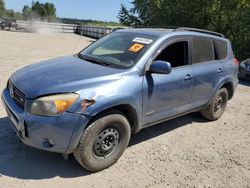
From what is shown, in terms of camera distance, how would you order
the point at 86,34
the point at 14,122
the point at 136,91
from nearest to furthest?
the point at 14,122 < the point at 136,91 < the point at 86,34

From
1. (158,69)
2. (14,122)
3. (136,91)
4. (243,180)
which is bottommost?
(243,180)

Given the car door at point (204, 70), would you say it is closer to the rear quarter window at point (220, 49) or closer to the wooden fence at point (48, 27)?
the rear quarter window at point (220, 49)

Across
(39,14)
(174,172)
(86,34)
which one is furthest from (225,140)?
(39,14)

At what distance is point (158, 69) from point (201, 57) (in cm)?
147

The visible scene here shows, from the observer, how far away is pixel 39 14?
63688mm

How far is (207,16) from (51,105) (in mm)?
17568

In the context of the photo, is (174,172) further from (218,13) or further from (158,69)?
(218,13)

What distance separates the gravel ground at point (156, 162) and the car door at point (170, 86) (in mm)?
518

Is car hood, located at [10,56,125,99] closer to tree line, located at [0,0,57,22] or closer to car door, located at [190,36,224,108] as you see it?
car door, located at [190,36,224,108]

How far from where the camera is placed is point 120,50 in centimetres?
416

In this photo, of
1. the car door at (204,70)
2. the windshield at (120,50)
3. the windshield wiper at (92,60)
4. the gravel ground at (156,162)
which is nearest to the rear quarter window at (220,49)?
the car door at (204,70)

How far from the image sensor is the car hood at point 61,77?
10.2ft

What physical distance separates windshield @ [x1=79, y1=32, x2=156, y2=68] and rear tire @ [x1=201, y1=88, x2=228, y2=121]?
6.70ft

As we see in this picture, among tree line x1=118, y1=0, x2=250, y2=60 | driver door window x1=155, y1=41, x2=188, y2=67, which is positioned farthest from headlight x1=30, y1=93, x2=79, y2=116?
tree line x1=118, y1=0, x2=250, y2=60
